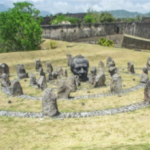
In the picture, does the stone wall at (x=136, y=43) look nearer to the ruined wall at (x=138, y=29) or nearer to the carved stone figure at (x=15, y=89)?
Answer: the ruined wall at (x=138, y=29)

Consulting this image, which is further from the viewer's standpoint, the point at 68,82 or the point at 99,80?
the point at 99,80

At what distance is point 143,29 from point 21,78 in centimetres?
4672

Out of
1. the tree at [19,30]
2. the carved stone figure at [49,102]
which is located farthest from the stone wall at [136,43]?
the carved stone figure at [49,102]

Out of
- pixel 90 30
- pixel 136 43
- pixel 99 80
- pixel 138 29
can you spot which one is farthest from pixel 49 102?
pixel 138 29

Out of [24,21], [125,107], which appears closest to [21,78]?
[125,107]

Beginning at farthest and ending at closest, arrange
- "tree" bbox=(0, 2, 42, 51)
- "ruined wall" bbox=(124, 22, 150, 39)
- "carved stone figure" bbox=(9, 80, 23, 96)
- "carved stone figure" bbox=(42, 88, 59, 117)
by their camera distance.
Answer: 1. "ruined wall" bbox=(124, 22, 150, 39)
2. "tree" bbox=(0, 2, 42, 51)
3. "carved stone figure" bbox=(9, 80, 23, 96)
4. "carved stone figure" bbox=(42, 88, 59, 117)

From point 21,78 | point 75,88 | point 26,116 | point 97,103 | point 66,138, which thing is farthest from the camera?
point 21,78

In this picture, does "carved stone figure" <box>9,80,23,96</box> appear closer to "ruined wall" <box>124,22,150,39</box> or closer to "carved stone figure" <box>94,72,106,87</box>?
"carved stone figure" <box>94,72,106,87</box>

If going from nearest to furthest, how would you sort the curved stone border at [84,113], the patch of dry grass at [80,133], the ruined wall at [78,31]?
1. the patch of dry grass at [80,133]
2. the curved stone border at [84,113]
3. the ruined wall at [78,31]

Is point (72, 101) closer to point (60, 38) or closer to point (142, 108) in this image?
point (142, 108)

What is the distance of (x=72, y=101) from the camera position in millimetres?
17734

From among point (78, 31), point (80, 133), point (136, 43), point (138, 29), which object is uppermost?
point (138, 29)

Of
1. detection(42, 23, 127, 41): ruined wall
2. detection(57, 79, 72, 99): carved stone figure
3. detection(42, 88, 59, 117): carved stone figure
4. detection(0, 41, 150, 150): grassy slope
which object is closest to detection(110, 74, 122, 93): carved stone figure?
detection(0, 41, 150, 150): grassy slope

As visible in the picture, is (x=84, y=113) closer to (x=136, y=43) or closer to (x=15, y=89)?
(x=15, y=89)
